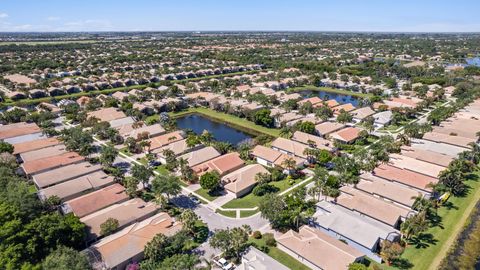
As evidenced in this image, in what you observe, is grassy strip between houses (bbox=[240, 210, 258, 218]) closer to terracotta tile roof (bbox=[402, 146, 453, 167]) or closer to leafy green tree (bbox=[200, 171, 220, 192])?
leafy green tree (bbox=[200, 171, 220, 192])

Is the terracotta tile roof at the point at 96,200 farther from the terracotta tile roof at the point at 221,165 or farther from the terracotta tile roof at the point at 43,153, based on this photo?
the terracotta tile roof at the point at 43,153

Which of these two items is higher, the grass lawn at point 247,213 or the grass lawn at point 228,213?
the grass lawn at point 247,213

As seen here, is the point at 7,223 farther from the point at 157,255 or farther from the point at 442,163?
the point at 442,163

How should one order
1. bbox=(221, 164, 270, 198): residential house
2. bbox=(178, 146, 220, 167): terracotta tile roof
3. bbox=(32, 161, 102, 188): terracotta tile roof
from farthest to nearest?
bbox=(178, 146, 220, 167): terracotta tile roof → bbox=(32, 161, 102, 188): terracotta tile roof → bbox=(221, 164, 270, 198): residential house

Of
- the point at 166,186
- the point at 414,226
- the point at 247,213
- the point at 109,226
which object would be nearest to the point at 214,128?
the point at 166,186

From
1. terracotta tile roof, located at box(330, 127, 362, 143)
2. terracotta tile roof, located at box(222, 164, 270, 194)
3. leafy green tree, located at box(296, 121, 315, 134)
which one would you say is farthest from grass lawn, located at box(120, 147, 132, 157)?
terracotta tile roof, located at box(330, 127, 362, 143)

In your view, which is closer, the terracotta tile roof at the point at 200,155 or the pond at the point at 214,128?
the terracotta tile roof at the point at 200,155

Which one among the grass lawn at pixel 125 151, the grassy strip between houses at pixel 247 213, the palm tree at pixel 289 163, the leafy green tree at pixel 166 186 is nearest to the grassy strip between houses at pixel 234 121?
the palm tree at pixel 289 163

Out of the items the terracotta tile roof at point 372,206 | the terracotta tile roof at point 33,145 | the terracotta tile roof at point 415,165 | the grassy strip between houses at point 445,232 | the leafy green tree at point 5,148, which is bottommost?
the grassy strip between houses at point 445,232

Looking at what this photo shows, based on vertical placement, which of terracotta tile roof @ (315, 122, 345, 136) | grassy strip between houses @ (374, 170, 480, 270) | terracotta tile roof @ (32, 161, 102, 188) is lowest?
grassy strip between houses @ (374, 170, 480, 270)
